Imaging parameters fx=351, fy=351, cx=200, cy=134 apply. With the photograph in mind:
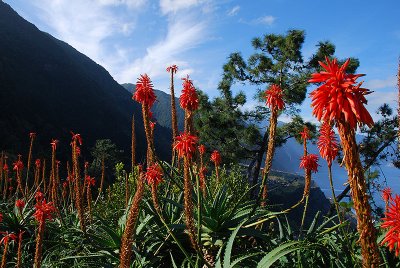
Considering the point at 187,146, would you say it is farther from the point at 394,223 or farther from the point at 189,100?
the point at 394,223

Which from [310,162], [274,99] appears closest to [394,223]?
[274,99]

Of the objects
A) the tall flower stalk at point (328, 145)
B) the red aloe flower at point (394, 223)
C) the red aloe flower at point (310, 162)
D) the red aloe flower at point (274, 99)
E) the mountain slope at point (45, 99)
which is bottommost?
the red aloe flower at point (394, 223)

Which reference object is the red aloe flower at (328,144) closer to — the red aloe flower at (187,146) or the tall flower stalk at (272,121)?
the tall flower stalk at (272,121)

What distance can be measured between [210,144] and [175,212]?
47.7 feet

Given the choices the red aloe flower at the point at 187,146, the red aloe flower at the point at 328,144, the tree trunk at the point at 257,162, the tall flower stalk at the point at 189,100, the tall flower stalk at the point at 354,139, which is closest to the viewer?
the tall flower stalk at the point at 354,139

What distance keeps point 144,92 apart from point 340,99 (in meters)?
1.99

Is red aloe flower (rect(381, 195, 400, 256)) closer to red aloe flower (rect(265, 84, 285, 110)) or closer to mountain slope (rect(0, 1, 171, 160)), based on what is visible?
red aloe flower (rect(265, 84, 285, 110))

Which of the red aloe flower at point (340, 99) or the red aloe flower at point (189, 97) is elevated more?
the red aloe flower at point (189, 97)

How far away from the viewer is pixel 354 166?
139 centimetres

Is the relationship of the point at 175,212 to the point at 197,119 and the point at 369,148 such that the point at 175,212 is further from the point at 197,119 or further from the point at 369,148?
the point at 197,119

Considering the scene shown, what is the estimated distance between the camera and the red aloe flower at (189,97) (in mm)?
3215

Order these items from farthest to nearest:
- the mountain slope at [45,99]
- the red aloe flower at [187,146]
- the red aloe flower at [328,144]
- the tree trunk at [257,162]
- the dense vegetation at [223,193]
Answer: the mountain slope at [45,99] → the tree trunk at [257,162] → the red aloe flower at [328,144] → the red aloe flower at [187,146] → the dense vegetation at [223,193]

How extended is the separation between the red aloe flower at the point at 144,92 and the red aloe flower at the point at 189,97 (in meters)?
0.29

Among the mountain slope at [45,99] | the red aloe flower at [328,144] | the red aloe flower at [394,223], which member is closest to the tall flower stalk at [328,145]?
the red aloe flower at [328,144]
